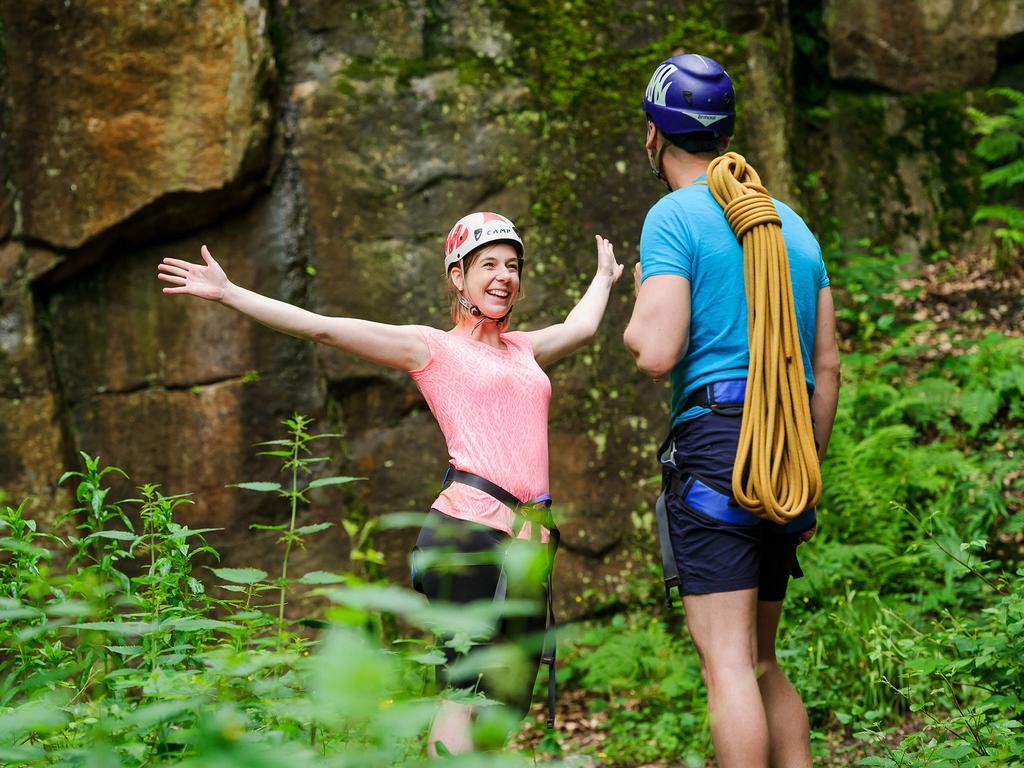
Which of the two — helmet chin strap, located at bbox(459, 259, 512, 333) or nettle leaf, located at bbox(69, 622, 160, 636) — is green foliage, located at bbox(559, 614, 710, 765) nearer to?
helmet chin strap, located at bbox(459, 259, 512, 333)

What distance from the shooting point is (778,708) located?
112 inches

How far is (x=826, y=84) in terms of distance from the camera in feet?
26.9

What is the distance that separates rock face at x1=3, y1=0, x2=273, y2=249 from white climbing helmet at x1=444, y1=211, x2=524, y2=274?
10.5 ft

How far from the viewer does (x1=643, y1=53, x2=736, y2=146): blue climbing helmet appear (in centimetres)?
291

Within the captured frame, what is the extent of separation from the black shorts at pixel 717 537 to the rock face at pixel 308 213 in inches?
119

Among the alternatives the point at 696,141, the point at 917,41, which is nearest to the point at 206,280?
the point at 696,141

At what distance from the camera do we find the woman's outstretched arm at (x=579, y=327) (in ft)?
11.5

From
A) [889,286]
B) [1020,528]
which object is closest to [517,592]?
[1020,528]

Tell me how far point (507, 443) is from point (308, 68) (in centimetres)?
402

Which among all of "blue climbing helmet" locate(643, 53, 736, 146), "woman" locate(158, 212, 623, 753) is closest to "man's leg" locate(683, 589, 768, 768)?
"woman" locate(158, 212, 623, 753)

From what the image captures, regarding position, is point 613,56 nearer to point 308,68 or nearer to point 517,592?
point 308,68

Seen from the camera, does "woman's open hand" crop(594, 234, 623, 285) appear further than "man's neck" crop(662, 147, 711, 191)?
Yes

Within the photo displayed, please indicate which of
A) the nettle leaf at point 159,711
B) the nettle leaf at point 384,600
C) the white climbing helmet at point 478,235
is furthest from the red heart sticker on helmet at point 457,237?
the nettle leaf at point 384,600

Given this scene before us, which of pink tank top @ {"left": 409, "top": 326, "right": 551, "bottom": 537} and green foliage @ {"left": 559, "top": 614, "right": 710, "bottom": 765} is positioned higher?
pink tank top @ {"left": 409, "top": 326, "right": 551, "bottom": 537}
